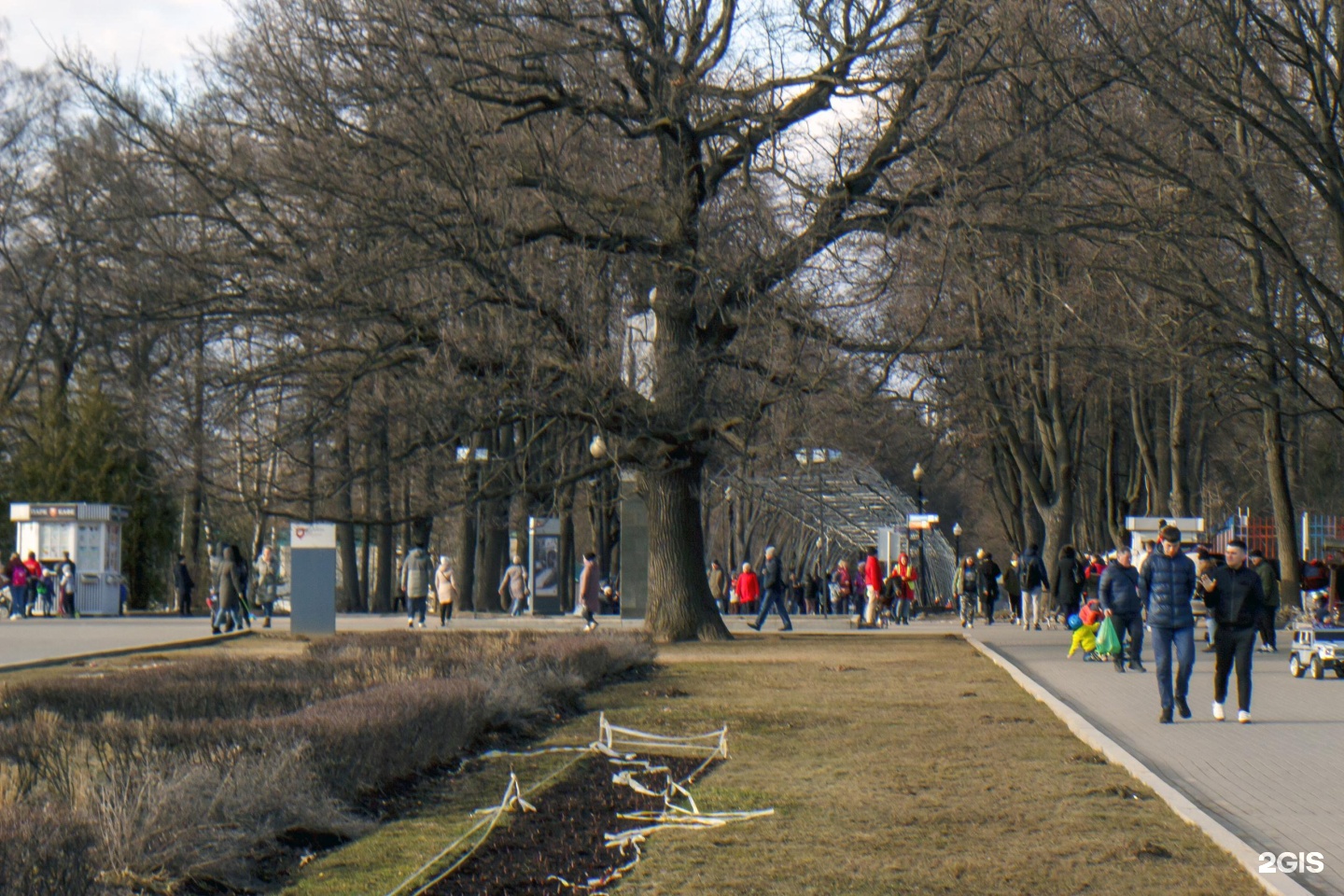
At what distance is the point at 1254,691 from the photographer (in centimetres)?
1783

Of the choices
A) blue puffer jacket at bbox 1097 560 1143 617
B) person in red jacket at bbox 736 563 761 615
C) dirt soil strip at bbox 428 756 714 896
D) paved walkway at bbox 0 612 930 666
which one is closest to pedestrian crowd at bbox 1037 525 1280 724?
blue puffer jacket at bbox 1097 560 1143 617

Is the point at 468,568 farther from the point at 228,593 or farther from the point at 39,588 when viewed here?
the point at 228,593

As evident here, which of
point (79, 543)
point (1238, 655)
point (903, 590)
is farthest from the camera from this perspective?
point (79, 543)

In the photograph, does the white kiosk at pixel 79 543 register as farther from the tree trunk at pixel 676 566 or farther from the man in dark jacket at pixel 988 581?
the man in dark jacket at pixel 988 581

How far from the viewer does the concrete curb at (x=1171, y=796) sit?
6973 mm

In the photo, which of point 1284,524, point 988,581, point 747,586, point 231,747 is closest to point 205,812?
point 231,747

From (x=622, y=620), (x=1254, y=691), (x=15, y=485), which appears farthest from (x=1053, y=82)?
(x=15, y=485)

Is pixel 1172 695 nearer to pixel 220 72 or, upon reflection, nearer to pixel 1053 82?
→ pixel 1053 82

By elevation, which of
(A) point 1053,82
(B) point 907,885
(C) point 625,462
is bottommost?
(B) point 907,885

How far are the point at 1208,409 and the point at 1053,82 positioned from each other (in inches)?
750

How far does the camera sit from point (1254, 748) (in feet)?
40.8

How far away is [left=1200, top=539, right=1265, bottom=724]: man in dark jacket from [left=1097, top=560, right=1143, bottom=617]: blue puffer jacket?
213 inches

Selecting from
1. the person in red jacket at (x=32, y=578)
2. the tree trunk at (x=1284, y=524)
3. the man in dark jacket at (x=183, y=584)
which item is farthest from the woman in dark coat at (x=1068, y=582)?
the person in red jacket at (x=32, y=578)

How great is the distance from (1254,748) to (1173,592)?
2.44 meters
